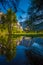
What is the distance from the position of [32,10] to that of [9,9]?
11.4 inches

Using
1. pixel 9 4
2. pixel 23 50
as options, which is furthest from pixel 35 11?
pixel 23 50

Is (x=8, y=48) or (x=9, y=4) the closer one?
(x=9, y=4)

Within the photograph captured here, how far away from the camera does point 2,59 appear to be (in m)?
1.95

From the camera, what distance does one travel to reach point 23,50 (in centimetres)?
201

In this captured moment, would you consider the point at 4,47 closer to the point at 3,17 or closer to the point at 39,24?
the point at 3,17

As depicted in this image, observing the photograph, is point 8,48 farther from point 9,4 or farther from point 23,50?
point 9,4

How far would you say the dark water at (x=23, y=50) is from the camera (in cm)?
193

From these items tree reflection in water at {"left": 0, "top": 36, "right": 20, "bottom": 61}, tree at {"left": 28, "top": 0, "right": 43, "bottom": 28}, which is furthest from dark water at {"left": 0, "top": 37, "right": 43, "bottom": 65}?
tree at {"left": 28, "top": 0, "right": 43, "bottom": 28}

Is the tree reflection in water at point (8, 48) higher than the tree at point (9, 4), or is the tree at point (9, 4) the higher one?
the tree at point (9, 4)

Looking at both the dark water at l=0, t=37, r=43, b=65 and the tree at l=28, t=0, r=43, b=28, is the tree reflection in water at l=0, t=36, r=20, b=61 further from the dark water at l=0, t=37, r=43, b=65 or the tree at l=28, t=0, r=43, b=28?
the tree at l=28, t=0, r=43, b=28

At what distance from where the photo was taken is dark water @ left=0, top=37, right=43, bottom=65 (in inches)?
76.0

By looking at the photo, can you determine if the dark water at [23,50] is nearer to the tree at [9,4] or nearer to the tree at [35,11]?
the tree at [35,11]

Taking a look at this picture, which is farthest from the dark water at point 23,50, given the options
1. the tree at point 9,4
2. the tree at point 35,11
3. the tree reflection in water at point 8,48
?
the tree at point 9,4

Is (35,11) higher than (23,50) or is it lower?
higher
